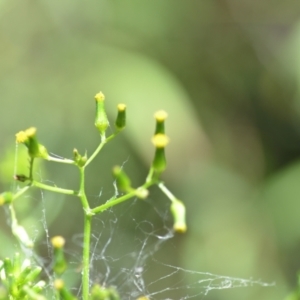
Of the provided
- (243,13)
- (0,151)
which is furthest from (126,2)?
(0,151)

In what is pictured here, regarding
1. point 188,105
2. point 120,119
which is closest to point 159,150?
point 120,119

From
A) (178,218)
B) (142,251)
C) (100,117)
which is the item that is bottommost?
(142,251)

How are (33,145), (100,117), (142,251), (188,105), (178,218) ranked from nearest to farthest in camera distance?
(178,218) → (33,145) → (100,117) → (142,251) → (188,105)

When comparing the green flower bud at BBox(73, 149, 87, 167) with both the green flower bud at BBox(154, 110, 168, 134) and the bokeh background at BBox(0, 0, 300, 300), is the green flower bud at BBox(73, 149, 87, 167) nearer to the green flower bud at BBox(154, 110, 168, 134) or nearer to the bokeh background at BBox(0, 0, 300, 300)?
the green flower bud at BBox(154, 110, 168, 134)

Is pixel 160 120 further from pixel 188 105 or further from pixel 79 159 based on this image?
pixel 188 105

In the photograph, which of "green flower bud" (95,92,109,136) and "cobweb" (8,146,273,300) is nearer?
"green flower bud" (95,92,109,136)

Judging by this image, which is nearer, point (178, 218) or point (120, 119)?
point (178, 218)

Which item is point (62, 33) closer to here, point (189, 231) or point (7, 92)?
point (7, 92)

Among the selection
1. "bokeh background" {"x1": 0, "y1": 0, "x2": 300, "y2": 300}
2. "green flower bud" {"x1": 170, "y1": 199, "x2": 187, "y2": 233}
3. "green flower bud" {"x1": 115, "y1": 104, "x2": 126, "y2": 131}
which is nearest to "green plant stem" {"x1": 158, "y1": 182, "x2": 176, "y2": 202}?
"green flower bud" {"x1": 170, "y1": 199, "x2": 187, "y2": 233}

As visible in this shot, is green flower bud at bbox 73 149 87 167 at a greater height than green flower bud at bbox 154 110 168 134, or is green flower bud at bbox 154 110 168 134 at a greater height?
green flower bud at bbox 154 110 168 134
